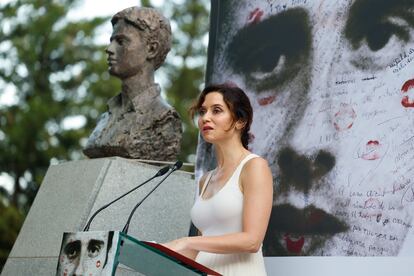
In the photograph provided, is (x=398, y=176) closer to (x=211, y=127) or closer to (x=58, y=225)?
(x=211, y=127)

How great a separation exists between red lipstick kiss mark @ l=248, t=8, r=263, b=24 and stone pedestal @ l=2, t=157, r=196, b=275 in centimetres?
93

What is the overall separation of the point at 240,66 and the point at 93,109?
8.57 m

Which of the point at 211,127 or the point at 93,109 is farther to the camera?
the point at 93,109

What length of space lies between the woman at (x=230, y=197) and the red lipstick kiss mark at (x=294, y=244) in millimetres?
797

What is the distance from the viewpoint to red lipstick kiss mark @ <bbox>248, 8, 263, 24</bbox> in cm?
466

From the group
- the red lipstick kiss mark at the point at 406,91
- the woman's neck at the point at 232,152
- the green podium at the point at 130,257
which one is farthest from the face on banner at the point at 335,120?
the green podium at the point at 130,257

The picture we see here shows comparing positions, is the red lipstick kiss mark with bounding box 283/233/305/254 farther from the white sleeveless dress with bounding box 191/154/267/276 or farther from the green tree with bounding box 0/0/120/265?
the green tree with bounding box 0/0/120/265

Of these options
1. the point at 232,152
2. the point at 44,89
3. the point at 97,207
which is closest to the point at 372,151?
the point at 232,152

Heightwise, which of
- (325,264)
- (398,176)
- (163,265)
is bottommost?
(163,265)

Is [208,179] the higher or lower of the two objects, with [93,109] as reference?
lower

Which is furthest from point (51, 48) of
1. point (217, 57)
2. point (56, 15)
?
point (217, 57)

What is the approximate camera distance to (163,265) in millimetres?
2645

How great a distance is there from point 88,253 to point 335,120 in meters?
1.67

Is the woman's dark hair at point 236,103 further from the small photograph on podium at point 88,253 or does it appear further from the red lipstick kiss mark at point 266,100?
the red lipstick kiss mark at point 266,100
